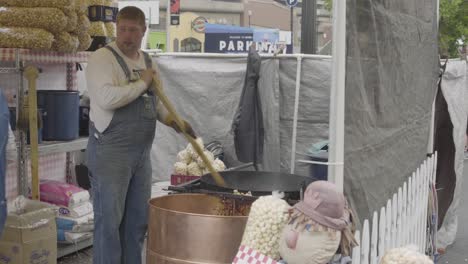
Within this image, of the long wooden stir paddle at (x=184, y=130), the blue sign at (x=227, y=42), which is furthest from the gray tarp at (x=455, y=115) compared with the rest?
the blue sign at (x=227, y=42)

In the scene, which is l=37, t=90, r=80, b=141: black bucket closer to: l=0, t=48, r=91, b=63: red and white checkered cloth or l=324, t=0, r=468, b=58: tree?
l=0, t=48, r=91, b=63: red and white checkered cloth

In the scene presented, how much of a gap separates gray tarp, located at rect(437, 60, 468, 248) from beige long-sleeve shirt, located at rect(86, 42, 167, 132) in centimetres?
372

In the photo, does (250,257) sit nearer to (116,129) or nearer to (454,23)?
(116,129)

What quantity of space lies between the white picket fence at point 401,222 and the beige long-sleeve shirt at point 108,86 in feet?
4.93

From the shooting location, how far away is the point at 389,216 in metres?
3.74

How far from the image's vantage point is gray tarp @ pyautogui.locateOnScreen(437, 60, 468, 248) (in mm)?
6641

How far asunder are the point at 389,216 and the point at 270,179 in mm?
810

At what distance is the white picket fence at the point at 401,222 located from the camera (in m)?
3.19

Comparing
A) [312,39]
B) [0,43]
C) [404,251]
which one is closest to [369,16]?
[404,251]

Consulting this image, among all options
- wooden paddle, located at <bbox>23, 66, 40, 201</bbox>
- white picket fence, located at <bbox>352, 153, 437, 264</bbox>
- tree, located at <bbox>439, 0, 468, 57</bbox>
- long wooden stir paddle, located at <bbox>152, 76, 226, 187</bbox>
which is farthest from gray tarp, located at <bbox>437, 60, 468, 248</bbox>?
tree, located at <bbox>439, 0, 468, 57</bbox>

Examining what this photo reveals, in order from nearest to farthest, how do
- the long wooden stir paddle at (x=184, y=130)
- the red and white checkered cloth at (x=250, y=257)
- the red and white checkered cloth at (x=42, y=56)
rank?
the red and white checkered cloth at (x=250, y=257) < the long wooden stir paddle at (x=184, y=130) < the red and white checkered cloth at (x=42, y=56)

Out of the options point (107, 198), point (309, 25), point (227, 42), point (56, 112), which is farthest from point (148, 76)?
point (227, 42)

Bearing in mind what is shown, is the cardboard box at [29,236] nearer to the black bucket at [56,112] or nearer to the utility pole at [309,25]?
the black bucket at [56,112]

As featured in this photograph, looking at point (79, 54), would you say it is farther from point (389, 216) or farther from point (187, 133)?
point (389, 216)
